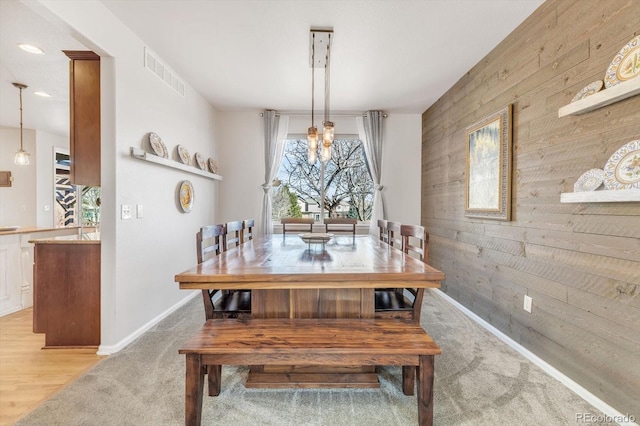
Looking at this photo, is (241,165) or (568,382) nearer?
(568,382)

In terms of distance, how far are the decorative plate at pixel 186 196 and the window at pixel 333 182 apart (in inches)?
58.5

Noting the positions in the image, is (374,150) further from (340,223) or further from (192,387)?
(192,387)

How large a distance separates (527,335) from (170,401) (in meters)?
2.58

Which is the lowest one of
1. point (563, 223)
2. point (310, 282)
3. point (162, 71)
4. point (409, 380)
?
point (409, 380)

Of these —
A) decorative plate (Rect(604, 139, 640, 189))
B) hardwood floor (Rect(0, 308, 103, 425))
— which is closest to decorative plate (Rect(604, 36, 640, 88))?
decorative plate (Rect(604, 139, 640, 189))

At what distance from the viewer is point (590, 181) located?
1635 millimetres

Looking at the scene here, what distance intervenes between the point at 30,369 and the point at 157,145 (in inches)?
79.5

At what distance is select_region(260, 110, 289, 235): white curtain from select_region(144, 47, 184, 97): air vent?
1.37m

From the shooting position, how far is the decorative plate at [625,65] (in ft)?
4.65

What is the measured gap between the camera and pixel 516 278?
2.30 meters

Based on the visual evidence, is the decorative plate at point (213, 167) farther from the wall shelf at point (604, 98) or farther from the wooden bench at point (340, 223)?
the wall shelf at point (604, 98)

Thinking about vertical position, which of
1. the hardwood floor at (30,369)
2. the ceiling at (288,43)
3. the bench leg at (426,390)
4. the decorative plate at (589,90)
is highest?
the ceiling at (288,43)

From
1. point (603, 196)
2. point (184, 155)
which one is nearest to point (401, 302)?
point (603, 196)

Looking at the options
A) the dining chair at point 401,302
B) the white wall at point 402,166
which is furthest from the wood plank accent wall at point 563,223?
the white wall at point 402,166
